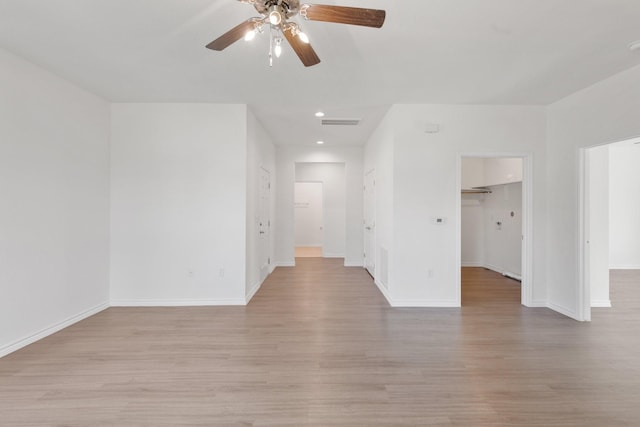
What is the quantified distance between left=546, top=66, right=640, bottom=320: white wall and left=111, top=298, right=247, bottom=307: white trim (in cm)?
432

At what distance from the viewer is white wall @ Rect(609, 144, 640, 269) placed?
6578 mm

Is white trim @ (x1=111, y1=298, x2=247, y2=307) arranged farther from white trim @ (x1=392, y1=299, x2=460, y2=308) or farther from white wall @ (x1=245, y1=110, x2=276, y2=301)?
white trim @ (x1=392, y1=299, x2=460, y2=308)

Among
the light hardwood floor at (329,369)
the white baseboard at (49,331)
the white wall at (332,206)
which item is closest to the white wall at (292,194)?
the white wall at (332,206)

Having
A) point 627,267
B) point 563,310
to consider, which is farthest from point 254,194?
point 627,267

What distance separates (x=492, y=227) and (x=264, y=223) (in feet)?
16.0

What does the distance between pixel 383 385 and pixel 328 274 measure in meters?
3.83

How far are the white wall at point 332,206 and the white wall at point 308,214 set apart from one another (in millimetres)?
2037

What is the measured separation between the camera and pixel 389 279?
4215mm

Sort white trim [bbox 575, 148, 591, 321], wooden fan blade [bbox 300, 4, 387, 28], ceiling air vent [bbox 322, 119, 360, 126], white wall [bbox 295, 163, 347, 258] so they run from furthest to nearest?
1. white wall [bbox 295, 163, 347, 258]
2. ceiling air vent [bbox 322, 119, 360, 126]
3. white trim [bbox 575, 148, 591, 321]
4. wooden fan blade [bbox 300, 4, 387, 28]

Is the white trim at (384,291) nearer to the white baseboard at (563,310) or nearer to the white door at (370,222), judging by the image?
the white door at (370,222)

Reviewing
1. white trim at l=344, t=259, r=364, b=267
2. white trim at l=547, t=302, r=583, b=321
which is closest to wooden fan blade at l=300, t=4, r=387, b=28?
white trim at l=547, t=302, r=583, b=321

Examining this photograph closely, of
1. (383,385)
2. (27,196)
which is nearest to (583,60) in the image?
(383,385)

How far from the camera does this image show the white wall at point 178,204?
4.04 meters

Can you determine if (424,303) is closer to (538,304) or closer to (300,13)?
(538,304)
